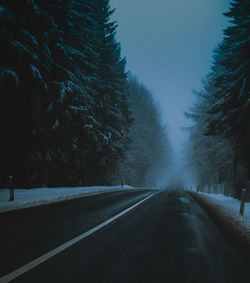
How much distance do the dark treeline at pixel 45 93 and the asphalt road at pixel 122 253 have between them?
7175 mm

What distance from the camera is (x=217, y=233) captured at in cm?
488

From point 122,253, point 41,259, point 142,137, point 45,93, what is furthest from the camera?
point 142,137

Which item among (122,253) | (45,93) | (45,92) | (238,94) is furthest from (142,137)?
(122,253)

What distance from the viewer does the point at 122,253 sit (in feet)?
11.1

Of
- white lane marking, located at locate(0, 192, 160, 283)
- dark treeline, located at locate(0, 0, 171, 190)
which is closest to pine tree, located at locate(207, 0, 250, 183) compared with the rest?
dark treeline, located at locate(0, 0, 171, 190)

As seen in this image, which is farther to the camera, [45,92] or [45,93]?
[45,93]

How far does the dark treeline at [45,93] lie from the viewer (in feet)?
32.8

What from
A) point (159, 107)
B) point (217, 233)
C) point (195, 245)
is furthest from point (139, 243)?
point (159, 107)

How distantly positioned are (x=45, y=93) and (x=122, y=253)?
1038cm

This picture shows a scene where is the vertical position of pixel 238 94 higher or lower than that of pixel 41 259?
higher

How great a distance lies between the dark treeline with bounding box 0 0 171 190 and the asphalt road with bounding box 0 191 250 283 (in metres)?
7.17

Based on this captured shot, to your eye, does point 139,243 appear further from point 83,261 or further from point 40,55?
point 40,55

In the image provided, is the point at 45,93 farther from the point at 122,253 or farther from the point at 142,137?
the point at 142,137

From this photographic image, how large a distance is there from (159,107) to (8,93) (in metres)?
45.1
